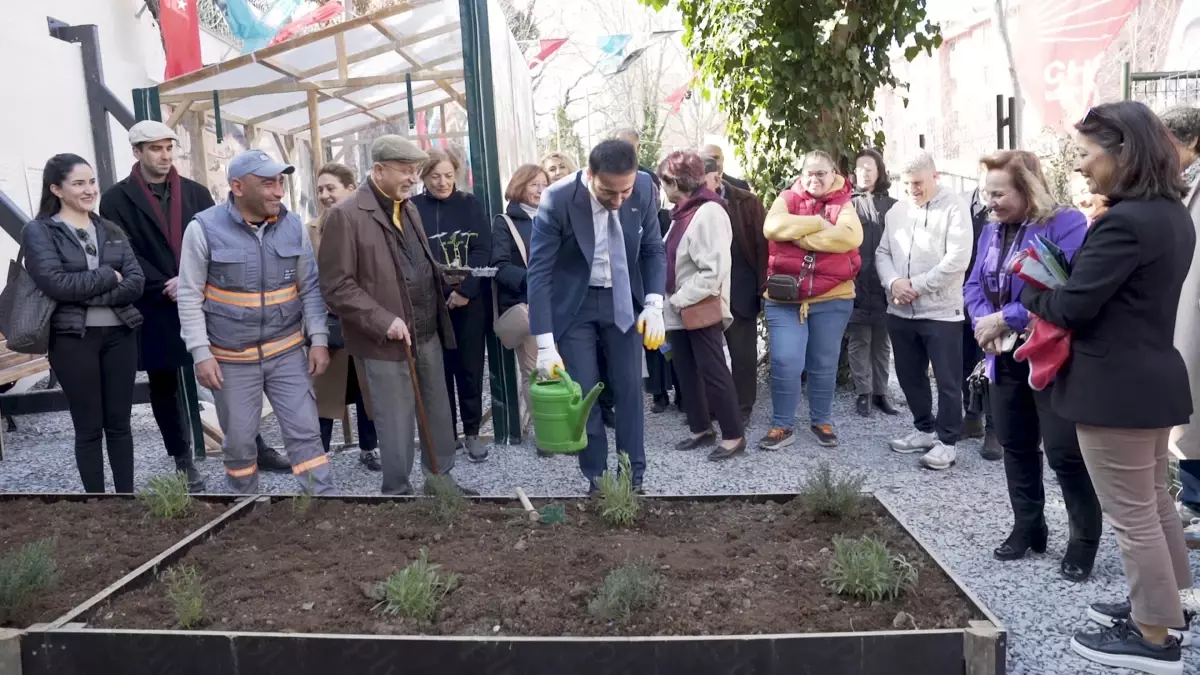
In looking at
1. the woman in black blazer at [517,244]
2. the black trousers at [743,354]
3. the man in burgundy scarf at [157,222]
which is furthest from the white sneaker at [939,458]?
the man in burgundy scarf at [157,222]

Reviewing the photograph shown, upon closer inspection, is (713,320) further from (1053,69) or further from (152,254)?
(1053,69)

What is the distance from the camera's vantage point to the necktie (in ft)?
14.2

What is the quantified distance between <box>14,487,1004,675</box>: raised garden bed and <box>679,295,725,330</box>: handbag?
1.97 meters

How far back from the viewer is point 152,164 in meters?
4.93

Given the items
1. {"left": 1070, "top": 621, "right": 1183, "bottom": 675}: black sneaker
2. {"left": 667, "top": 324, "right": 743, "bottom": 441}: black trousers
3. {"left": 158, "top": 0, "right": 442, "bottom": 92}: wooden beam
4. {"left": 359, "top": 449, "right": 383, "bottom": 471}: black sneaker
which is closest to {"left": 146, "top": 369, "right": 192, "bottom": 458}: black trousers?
{"left": 359, "top": 449, "right": 383, "bottom": 471}: black sneaker

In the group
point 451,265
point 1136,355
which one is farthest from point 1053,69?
point 1136,355

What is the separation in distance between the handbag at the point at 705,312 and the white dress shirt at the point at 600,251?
4.43ft

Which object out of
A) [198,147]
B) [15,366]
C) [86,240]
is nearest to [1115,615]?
[86,240]

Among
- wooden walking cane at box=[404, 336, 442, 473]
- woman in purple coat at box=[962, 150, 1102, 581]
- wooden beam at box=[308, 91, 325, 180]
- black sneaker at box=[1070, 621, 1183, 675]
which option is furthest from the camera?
wooden beam at box=[308, 91, 325, 180]

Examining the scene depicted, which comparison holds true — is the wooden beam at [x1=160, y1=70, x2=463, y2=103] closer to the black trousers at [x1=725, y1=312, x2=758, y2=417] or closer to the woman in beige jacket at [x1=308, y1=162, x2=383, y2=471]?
the woman in beige jacket at [x1=308, y1=162, x2=383, y2=471]

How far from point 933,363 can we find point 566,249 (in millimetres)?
2473

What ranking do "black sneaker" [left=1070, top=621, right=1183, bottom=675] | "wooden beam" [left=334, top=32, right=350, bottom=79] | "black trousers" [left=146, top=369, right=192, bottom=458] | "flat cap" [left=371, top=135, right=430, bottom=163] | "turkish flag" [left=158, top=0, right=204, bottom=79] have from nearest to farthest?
"black sneaker" [left=1070, top=621, right=1183, bottom=675] < "flat cap" [left=371, top=135, right=430, bottom=163] < "black trousers" [left=146, top=369, right=192, bottom=458] < "wooden beam" [left=334, top=32, right=350, bottom=79] < "turkish flag" [left=158, top=0, right=204, bottom=79]

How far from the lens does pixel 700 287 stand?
18.2 feet

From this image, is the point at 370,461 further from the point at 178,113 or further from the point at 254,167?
the point at 178,113
